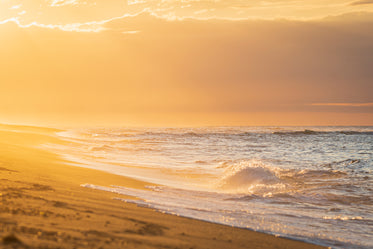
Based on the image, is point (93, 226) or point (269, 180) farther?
point (269, 180)

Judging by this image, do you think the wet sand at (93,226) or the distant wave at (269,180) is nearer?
the wet sand at (93,226)

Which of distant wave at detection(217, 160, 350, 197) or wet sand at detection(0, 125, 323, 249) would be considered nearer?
wet sand at detection(0, 125, 323, 249)

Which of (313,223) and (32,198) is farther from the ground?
(32,198)

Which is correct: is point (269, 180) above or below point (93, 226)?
below

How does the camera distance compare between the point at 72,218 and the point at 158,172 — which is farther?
the point at 158,172

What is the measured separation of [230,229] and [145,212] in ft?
4.26

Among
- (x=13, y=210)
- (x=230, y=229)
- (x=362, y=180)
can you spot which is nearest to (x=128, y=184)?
(x=230, y=229)

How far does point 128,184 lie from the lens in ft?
29.8

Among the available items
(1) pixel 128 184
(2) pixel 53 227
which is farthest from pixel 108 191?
(2) pixel 53 227

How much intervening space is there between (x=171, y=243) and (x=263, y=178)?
28.9 feet

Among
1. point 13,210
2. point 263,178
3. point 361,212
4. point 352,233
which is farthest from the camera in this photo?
point 263,178

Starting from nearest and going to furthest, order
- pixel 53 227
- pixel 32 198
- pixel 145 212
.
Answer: pixel 53 227, pixel 32 198, pixel 145 212

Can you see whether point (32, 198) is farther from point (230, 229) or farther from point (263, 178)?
point (263, 178)

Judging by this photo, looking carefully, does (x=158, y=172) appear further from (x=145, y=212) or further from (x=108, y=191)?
(x=145, y=212)
